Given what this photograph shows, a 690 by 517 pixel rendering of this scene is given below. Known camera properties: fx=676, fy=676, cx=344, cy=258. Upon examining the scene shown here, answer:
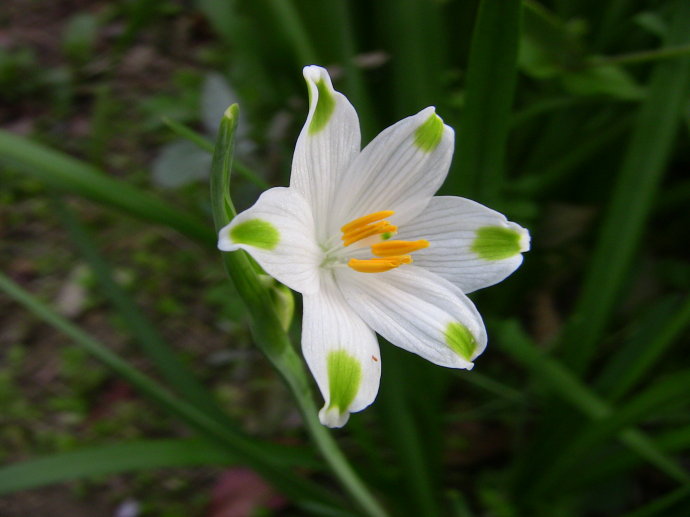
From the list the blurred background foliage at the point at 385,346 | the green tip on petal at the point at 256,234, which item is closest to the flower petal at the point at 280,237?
the green tip on petal at the point at 256,234

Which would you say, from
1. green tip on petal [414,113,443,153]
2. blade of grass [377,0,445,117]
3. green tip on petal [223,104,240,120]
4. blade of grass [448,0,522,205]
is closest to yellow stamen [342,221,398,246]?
green tip on petal [414,113,443,153]

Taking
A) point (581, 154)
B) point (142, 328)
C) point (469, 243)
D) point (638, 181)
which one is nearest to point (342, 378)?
point (469, 243)

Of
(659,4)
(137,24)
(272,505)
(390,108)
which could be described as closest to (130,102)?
(137,24)

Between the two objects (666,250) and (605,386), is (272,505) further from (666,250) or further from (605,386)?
(666,250)

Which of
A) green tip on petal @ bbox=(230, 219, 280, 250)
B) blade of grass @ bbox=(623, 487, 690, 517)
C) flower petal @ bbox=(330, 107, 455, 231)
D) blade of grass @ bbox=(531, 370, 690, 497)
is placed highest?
flower petal @ bbox=(330, 107, 455, 231)

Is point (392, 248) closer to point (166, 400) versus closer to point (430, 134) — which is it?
A: point (430, 134)

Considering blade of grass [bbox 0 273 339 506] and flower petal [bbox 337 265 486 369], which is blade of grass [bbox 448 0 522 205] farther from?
blade of grass [bbox 0 273 339 506]
